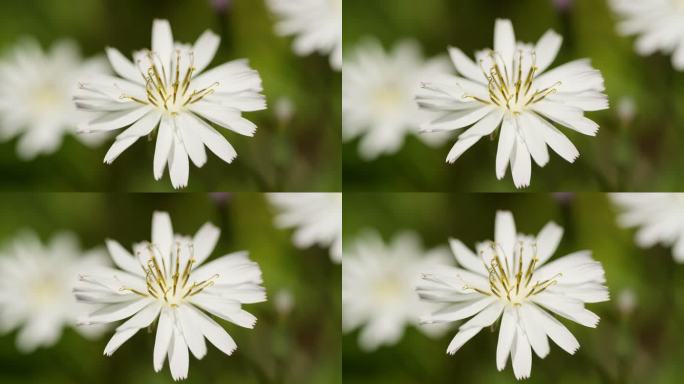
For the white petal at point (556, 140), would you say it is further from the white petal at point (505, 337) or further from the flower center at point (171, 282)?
the flower center at point (171, 282)

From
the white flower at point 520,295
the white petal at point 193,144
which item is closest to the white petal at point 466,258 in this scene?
the white flower at point 520,295

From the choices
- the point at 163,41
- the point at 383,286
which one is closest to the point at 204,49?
the point at 163,41

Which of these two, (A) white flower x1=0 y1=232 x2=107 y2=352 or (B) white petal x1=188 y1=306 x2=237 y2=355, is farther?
(A) white flower x1=0 y1=232 x2=107 y2=352

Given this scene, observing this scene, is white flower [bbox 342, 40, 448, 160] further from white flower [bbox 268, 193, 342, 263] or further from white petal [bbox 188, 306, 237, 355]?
white petal [bbox 188, 306, 237, 355]

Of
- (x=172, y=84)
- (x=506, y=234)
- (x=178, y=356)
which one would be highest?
(x=172, y=84)

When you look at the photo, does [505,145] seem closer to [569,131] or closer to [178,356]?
[569,131]

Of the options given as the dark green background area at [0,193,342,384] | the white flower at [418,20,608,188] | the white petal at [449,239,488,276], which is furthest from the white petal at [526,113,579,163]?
the dark green background area at [0,193,342,384]
